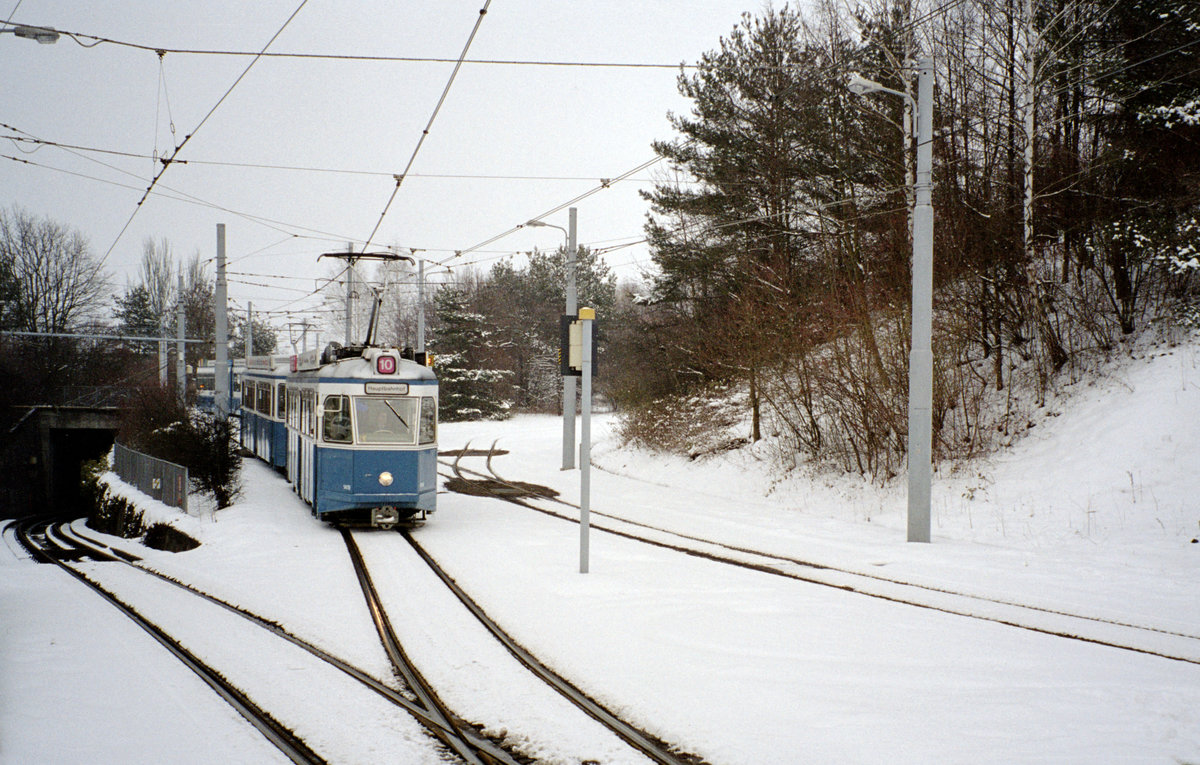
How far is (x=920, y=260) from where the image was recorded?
12.5 meters

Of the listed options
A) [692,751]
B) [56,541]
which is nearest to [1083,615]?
[692,751]

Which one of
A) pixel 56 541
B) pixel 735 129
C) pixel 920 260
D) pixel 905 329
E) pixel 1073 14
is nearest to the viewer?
pixel 920 260

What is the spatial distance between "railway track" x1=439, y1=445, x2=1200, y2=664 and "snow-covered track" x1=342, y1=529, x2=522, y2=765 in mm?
5081

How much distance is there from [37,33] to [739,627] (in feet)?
36.0

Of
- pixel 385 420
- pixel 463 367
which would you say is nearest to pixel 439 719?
pixel 385 420

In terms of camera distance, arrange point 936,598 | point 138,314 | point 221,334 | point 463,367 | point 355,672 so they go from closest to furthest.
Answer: point 355,672 < point 936,598 < point 221,334 < point 463,367 < point 138,314

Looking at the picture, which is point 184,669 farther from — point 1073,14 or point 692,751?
point 1073,14

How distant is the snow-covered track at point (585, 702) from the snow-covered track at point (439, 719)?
2.55ft

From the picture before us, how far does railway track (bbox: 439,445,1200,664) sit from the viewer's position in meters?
7.40

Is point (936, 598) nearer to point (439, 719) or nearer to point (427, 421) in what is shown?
point (439, 719)

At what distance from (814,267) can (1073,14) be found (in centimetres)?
782

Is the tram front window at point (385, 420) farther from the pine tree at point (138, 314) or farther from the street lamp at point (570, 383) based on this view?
the pine tree at point (138, 314)

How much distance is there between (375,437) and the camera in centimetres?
1413

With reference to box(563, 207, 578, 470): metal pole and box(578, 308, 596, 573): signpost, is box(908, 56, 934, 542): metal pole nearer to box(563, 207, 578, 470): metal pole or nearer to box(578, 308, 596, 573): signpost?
box(578, 308, 596, 573): signpost
